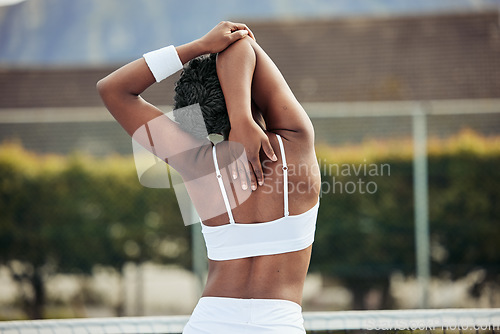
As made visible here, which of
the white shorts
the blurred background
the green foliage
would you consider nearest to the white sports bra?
the white shorts

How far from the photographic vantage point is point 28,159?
674 centimetres

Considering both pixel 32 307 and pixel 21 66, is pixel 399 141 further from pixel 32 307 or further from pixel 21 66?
pixel 21 66

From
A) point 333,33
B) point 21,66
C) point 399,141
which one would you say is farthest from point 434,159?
point 21,66

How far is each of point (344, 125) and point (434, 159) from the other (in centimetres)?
111

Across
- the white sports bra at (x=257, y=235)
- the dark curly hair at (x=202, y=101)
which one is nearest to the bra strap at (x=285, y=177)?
the white sports bra at (x=257, y=235)

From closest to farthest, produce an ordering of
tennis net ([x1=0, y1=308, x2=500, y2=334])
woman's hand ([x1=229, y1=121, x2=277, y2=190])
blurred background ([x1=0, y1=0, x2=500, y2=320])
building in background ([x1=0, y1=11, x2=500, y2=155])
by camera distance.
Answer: woman's hand ([x1=229, y1=121, x2=277, y2=190]) < tennis net ([x1=0, y1=308, x2=500, y2=334]) < blurred background ([x1=0, y1=0, x2=500, y2=320]) < building in background ([x1=0, y1=11, x2=500, y2=155])

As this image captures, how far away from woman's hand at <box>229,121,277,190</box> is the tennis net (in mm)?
1323

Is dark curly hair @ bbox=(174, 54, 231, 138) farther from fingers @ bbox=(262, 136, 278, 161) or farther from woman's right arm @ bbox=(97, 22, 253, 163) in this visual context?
fingers @ bbox=(262, 136, 278, 161)

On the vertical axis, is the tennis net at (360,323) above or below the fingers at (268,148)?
below

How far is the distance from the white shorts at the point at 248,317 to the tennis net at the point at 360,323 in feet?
3.55

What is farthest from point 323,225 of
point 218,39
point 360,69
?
point 360,69

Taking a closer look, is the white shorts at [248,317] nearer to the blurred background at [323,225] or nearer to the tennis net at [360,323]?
the tennis net at [360,323]

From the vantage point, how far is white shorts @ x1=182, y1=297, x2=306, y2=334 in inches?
68.1

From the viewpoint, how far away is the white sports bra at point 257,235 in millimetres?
1738
